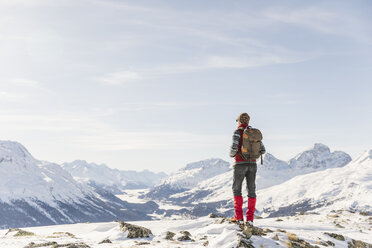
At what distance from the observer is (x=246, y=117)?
16.3m

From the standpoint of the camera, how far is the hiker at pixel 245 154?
1545cm

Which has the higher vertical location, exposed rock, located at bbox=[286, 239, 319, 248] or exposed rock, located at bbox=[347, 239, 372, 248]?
exposed rock, located at bbox=[286, 239, 319, 248]

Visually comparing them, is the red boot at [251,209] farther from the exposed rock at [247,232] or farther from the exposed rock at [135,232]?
the exposed rock at [135,232]

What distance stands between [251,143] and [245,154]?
0.61 metres

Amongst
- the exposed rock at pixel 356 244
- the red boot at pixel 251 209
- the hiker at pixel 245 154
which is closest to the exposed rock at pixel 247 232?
the hiker at pixel 245 154

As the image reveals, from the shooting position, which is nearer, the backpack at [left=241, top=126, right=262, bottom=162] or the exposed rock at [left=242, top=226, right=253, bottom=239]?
the exposed rock at [left=242, top=226, right=253, bottom=239]

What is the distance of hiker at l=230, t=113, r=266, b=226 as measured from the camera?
1545cm

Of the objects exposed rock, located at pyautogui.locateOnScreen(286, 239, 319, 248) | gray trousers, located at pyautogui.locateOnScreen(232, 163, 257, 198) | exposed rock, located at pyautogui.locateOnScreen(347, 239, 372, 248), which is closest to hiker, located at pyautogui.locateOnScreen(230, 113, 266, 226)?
gray trousers, located at pyautogui.locateOnScreen(232, 163, 257, 198)

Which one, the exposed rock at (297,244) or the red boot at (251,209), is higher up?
the red boot at (251,209)

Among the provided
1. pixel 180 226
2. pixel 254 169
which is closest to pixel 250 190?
pixel 254 169

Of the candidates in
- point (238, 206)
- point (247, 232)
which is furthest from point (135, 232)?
point (247, 232)

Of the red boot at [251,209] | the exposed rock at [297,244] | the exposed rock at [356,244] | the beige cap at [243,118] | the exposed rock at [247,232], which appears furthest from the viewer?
the exposed rock at [356,244]

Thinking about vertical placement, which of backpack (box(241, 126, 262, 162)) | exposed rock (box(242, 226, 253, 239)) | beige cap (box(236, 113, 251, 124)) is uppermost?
beige cap (box(236, 113, 251, 124))

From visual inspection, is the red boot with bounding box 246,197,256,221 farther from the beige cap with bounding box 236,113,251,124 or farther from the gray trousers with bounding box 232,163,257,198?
the beige cap with bounding box 236,113,251,124
